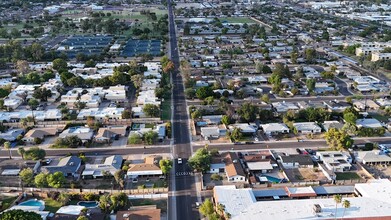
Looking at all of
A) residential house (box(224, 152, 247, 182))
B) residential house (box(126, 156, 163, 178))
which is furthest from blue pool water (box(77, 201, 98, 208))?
residential house (box(224, 152, 247, 182))

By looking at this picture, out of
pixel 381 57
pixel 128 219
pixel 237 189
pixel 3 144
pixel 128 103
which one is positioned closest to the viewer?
pixel 128 219

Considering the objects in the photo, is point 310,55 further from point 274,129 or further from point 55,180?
point 55,180

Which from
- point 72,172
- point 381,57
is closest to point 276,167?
point 72,172

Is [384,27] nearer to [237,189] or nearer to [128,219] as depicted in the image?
[237,189]

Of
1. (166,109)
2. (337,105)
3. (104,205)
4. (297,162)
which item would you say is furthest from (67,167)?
(337,105)

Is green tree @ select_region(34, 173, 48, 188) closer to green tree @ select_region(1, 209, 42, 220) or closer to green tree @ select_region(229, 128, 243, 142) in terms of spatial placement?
green tree @ select_region(1, 209, 42, 220)
